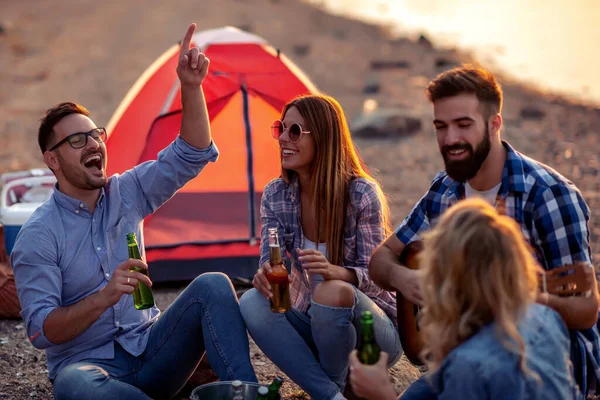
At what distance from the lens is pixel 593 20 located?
2425cm

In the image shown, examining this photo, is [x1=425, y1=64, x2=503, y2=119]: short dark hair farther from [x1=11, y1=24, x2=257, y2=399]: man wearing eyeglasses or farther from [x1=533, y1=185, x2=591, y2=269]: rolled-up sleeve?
[x1=11, y1=24, x2=257, y2=399]: man wearing eyeglasses

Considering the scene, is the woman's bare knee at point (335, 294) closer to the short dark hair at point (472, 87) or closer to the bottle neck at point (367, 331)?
the bottle neck at point (367, 331)

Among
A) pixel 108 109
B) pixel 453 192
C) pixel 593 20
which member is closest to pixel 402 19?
pixel 593 20

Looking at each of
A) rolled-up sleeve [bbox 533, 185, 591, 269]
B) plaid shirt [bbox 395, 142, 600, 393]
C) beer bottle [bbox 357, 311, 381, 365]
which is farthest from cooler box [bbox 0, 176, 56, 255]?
rolled-up sleeve [bbox 533, 185, 591, 269]

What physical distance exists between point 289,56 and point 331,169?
47.4 feet

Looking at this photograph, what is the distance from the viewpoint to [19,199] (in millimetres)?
5719

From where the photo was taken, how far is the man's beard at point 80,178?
3.54 meters

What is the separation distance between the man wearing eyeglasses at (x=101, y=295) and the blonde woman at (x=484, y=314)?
4.08ft

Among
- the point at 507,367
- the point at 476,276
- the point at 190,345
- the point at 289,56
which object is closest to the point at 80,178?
the point at 190,345

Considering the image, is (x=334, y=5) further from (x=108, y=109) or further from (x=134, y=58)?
(x=108, y=109)


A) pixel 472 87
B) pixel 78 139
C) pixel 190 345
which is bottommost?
pixel 190 345

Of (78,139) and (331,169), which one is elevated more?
(78,139)

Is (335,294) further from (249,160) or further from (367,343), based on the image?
(249,160)

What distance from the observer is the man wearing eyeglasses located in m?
3.29
